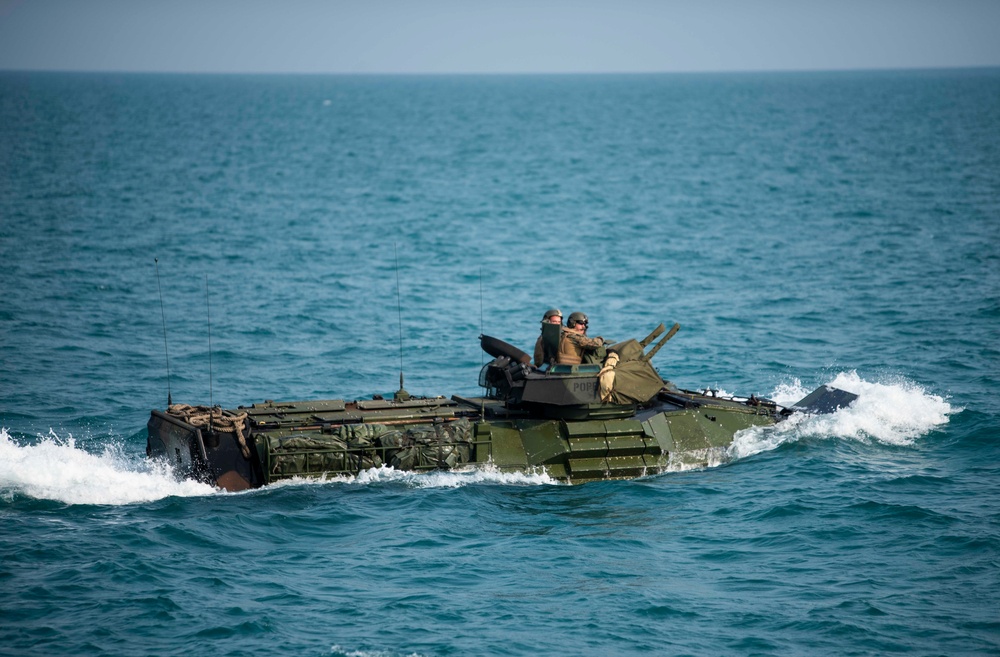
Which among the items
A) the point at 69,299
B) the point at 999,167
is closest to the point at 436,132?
the point at 999,167

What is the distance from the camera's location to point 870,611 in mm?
18656

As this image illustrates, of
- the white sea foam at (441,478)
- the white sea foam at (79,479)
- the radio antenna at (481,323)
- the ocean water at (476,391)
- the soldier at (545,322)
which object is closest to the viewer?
the ocean water at (476,391)

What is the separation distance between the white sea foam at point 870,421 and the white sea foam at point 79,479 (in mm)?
10956

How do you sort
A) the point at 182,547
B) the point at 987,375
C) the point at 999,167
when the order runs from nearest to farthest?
1. the point at 182,547
2. the point at 987,375
3. the point at 999,167

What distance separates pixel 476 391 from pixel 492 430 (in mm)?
8362

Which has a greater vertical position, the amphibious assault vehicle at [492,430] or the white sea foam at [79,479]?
the amphibious assault vehicle at [492,430]

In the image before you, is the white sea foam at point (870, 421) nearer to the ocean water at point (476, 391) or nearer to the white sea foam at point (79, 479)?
the ocean water at point (476, 391)

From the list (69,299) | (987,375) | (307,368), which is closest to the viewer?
(987,375)

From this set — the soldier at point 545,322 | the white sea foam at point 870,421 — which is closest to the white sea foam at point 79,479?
the soldier at point 545,322

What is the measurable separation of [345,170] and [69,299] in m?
48.2

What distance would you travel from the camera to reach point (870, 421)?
27.5 meters

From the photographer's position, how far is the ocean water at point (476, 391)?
18.6 metres

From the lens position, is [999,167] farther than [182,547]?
Yes

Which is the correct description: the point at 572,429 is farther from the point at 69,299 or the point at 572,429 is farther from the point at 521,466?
the point at 69,299
